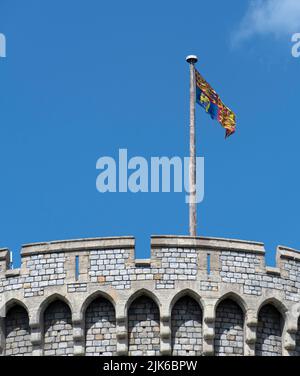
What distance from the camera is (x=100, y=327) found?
43.2m

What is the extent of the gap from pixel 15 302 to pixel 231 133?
974 cm

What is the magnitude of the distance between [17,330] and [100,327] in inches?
76.8

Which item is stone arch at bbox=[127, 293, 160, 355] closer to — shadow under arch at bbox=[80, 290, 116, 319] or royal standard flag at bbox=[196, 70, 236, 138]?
shadow under arch at bbox=[80, 290, 116, 319]

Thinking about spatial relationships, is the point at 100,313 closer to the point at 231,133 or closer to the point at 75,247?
the point at 75,247

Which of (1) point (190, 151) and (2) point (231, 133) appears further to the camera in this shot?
(2) point (231, 133)

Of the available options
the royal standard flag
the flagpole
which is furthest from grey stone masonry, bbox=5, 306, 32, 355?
the royal standard flag

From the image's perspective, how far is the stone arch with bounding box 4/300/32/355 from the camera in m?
43.4

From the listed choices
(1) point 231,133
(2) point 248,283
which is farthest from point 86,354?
(1) point 231,133

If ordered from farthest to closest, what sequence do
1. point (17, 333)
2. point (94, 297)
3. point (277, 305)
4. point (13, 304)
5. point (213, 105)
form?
point (213, 105) < point (277, 305) < point (13, 304) < point (17, 333) < point (94, 297)

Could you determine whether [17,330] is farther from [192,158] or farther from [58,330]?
[192,158]

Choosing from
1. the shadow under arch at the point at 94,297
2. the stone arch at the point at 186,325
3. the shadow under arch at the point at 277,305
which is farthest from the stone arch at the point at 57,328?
the shadow under arch at the point at 277,305

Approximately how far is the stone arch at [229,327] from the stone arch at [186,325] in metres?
0.41

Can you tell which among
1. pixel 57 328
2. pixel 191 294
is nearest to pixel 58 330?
pixel 57 328
